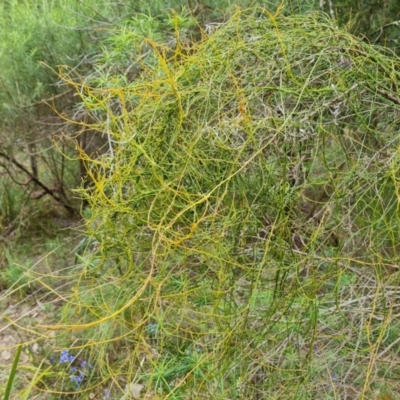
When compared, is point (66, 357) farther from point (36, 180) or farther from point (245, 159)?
point (36, 180)

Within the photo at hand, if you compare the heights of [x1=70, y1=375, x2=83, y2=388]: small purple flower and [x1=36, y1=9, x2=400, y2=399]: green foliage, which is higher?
[x1=36, y1=9, x2=400, y2=399]: green foliage

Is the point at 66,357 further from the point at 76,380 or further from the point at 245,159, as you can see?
the point at 245,159

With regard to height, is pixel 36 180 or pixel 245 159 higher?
pixel 245 159

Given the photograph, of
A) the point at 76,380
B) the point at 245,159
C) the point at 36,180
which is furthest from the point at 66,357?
the point at 36,180

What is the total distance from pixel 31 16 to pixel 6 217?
1804 millimetres

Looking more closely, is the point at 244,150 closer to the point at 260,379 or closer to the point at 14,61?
the point at 260,379

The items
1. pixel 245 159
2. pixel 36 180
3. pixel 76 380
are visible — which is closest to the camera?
pixel 245 159

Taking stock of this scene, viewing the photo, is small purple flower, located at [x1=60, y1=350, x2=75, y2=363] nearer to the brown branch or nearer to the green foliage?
the green foliage

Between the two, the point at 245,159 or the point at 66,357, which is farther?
the point at 66,357

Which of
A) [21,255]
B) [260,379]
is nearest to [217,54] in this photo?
[260,379]

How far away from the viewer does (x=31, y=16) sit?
3.54 meters

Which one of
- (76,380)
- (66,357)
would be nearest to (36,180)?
(66,357)

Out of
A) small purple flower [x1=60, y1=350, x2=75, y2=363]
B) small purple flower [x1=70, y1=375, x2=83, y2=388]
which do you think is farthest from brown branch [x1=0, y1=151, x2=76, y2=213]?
small purple flower [x1=70, y1=375, x2=83, y2=388]

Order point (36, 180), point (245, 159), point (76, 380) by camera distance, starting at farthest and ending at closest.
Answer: point (36, 180) < point (76, 380) < point (245, 159)
